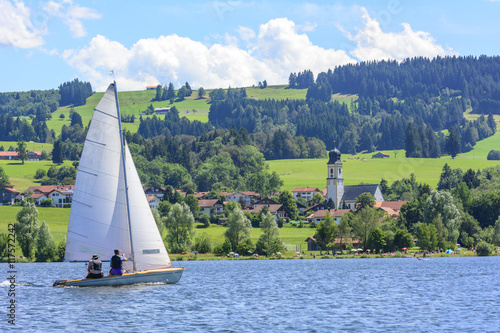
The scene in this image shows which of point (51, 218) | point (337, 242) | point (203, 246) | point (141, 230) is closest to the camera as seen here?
point (141, 230)

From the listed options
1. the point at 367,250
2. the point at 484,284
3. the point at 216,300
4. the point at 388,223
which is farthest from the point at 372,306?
the point at 388,223

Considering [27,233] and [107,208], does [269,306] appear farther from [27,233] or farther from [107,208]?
[27,233]

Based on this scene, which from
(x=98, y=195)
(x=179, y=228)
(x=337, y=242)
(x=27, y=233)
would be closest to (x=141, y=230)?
(x=98, y=195)

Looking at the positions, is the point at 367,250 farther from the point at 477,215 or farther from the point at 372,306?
the point at 372,306

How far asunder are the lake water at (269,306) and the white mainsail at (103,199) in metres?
3.16

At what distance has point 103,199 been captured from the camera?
56469 mm

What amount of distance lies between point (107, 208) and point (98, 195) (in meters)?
1.18

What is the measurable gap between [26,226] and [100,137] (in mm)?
72318

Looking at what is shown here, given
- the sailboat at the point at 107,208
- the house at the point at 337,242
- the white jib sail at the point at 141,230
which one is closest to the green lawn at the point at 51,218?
the house at the point at 337,242

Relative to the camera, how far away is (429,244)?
131 metres

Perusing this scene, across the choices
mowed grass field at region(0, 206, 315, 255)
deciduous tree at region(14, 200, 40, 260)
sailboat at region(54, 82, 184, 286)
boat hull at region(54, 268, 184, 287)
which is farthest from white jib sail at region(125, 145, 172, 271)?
mowed grass field at region(0, 206, 315, 255)

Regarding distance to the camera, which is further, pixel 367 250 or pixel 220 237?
pixel 220 237

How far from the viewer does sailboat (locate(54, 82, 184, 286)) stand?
5606 centimetres

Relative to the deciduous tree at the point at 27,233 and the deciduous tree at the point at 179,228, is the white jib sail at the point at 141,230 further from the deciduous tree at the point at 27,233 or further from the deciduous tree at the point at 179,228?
the deciduous tree at the point at 179,228
